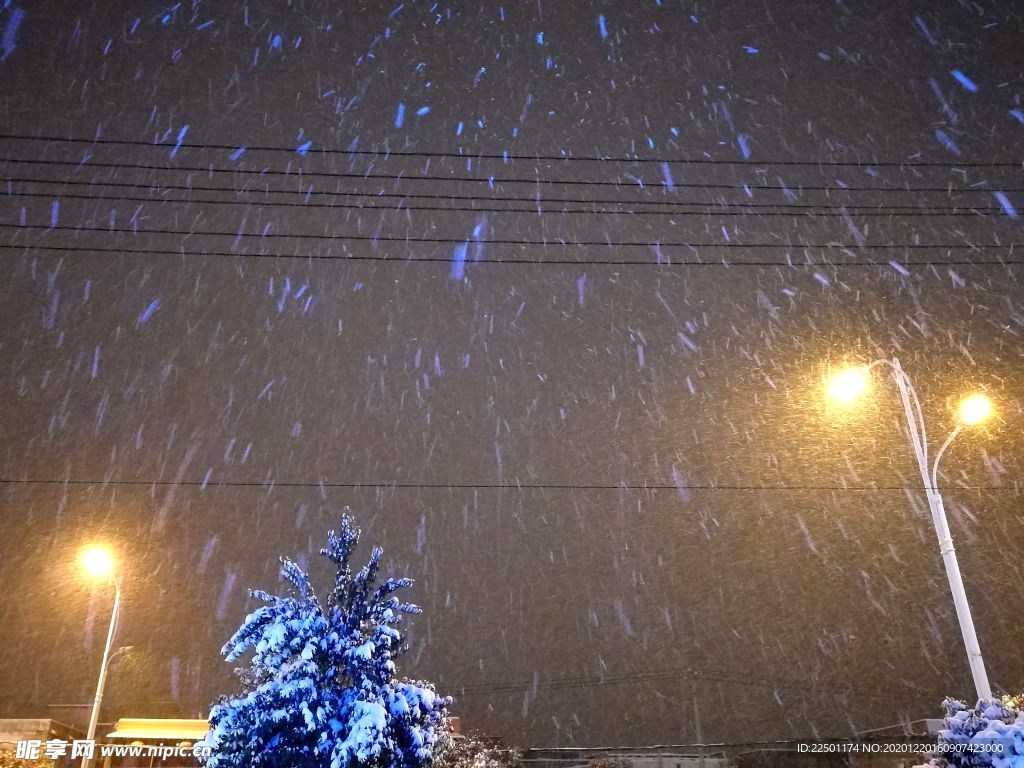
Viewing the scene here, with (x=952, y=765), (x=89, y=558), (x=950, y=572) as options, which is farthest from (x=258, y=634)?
(x=89, y=558)

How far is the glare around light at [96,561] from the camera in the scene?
20984 mm

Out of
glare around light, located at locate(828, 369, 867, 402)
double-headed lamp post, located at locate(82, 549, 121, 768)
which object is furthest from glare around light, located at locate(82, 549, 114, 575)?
glare around light, located at locate(828, 369, 867, 402)

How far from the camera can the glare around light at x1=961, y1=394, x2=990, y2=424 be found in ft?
40.2

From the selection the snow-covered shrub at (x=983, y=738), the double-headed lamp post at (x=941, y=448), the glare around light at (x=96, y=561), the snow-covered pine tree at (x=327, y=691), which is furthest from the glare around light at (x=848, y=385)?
the glare around light at (x=96, y=561)

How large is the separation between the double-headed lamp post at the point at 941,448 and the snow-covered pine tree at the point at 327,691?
7.65 m

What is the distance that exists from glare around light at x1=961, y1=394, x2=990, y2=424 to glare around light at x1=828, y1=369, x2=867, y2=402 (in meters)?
1.47

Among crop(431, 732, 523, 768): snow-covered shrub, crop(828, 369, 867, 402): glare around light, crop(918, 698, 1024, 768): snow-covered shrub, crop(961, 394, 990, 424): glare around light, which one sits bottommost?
crop(918, 698, 1024, 768): snow-covered shrub

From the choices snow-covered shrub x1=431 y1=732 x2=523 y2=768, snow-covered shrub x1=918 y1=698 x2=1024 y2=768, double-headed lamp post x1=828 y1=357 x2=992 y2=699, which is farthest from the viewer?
snow-covered shrub x1=431 y1=732 x2=523 y2=768

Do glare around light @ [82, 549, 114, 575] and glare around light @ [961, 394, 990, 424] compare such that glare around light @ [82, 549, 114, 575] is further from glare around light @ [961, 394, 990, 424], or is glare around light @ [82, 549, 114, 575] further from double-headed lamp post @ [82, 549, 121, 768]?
glare around light @ [961, 394, 990, 424]

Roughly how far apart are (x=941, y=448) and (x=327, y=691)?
398 inches

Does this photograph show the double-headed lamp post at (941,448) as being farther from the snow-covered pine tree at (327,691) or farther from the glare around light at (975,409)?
the snow-covered pine tree at (327,691)

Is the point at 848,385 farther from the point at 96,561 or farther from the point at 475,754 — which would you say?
the point at 475,754

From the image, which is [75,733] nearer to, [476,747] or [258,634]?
[476,747]

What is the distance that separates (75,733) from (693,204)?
105 ft
